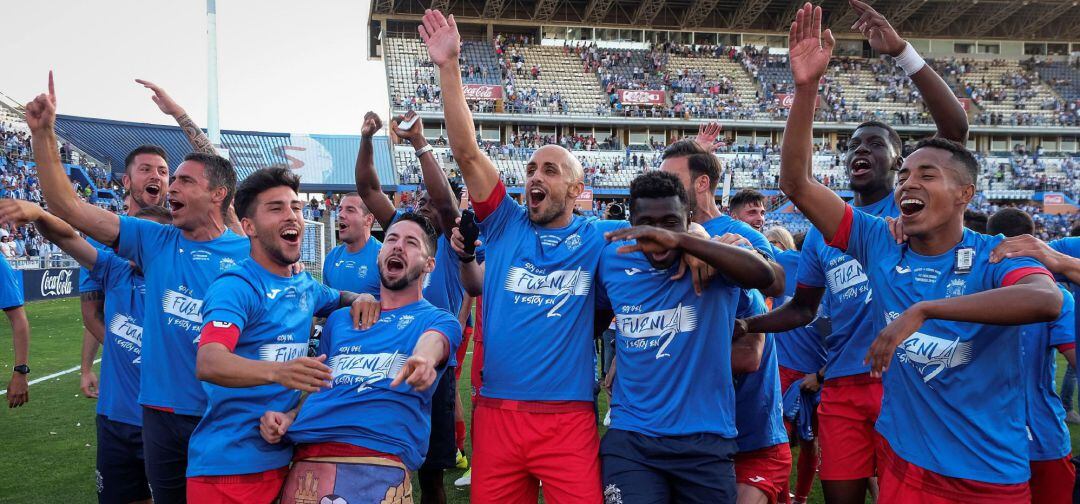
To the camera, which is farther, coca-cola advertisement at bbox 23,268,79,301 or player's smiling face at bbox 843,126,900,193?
coca-cola advertisement at bbox 23,268,79,301

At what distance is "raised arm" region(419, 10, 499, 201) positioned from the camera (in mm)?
3613

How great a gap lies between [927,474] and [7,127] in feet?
141

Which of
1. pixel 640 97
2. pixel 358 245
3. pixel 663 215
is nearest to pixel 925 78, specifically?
pixel 663 215

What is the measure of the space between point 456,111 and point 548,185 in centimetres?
60

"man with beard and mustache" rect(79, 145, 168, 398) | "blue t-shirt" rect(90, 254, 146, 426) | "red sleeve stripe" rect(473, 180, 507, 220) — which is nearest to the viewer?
"red sleeve stripe" rect(473, 180, 507, 220)

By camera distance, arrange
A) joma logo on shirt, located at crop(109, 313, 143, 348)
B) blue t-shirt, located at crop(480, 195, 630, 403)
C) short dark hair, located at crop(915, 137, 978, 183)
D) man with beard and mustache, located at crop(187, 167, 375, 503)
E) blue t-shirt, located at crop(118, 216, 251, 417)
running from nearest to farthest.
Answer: man with beard and mustache, located at crop(187, 167, 375, 503)
short dark hair, located at crop(915, 137, 978, 183)
blue t-shirt, located at crop(480, 195, 630, 403)
blue t-shirt, located at crop(118, 216, 251, 417)
joma logo on shirt, located at crop(109, 313, 143, 348)

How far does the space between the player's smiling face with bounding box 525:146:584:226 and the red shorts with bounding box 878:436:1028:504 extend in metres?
1.94

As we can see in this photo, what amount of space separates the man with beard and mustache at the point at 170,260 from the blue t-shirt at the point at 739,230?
106 inches

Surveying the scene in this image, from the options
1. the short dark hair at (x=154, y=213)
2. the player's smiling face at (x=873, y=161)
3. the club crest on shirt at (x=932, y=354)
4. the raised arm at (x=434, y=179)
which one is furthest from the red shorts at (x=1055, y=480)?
the short dark hair at (x=154, y=213)

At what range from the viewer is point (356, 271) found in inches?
259

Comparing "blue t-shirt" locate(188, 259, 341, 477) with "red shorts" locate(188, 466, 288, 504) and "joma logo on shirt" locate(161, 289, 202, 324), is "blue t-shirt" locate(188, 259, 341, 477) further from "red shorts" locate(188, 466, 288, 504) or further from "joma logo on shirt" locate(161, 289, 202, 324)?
"joma logo on shirt" locate(161, 289, 202, 324)

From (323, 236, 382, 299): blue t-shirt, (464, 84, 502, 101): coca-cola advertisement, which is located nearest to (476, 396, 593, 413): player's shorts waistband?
(323, 236, 382, 299): blue t-shirt

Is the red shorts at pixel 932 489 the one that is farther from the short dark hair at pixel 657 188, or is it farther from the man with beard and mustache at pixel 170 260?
the man with beard and mustache at pixel 170 260

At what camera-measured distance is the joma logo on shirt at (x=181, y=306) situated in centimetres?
373
